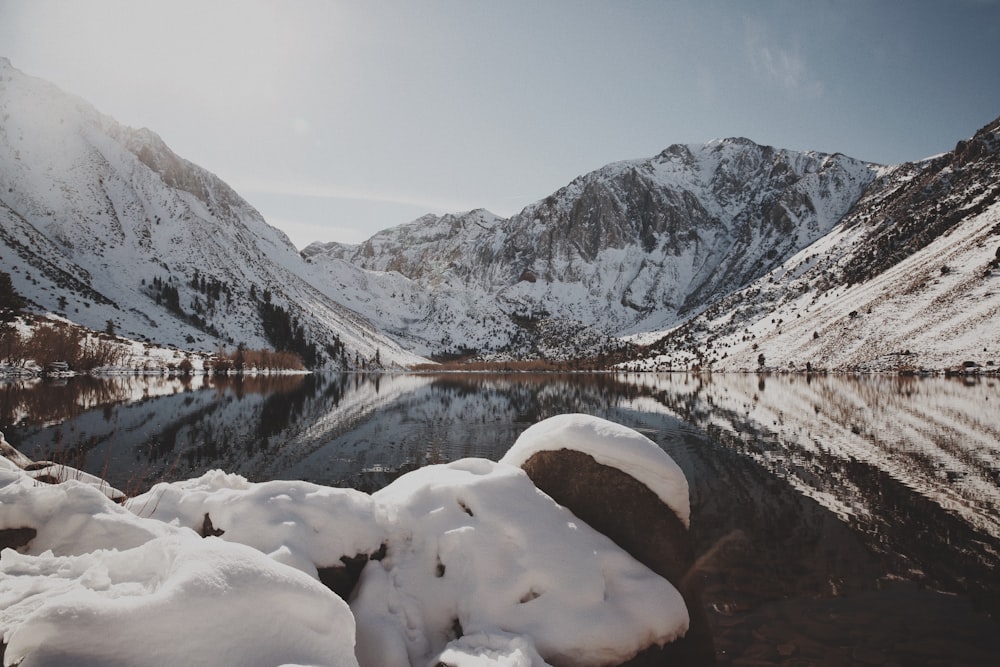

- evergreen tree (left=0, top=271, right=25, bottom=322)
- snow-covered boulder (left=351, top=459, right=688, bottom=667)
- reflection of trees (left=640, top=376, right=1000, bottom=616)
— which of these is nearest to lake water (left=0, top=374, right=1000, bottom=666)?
reflection of trees (left=640, top=376, right=1000, bottom=616)

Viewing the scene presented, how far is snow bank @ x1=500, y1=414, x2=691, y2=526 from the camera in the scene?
9.37 meters

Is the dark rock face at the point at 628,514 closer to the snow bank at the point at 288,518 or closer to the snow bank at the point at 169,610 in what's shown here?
the snow bank at the point at 288,518

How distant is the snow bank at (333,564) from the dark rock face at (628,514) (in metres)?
0.36

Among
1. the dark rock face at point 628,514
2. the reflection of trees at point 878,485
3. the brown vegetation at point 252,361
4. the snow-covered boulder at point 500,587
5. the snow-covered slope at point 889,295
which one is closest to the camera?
the snow-covered boulder at point 500,587

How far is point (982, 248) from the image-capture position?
83.4 m

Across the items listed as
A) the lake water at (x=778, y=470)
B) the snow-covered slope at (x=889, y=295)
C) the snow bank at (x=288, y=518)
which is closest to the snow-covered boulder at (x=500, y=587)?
the snow bank at (x=288, y=518)

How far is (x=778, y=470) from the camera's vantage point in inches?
838

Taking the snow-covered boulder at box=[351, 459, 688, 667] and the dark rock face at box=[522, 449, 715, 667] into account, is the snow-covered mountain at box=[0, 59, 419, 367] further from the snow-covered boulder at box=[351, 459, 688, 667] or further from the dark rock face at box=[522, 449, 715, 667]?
the dark rock face at box=[522, 449, 715, 667]

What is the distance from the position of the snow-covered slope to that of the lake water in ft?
99.6

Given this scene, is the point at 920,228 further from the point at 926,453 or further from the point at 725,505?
the point at 725,505

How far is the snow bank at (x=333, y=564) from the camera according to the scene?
14.6 ft

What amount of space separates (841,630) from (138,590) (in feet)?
35.9

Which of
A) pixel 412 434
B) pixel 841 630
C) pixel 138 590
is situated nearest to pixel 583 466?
pixel 841 630

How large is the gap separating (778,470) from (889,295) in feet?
310
